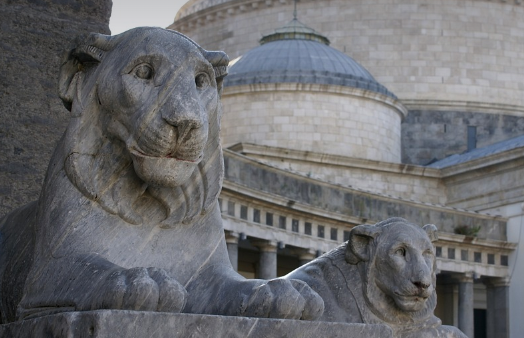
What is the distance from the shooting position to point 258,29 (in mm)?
57969

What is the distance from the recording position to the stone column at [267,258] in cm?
3388

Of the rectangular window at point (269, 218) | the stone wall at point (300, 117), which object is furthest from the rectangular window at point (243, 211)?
the stone wall at point (300, 117)

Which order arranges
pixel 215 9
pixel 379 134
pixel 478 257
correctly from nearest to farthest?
pixel 478 257
pixel 379 134
pixel 215 9

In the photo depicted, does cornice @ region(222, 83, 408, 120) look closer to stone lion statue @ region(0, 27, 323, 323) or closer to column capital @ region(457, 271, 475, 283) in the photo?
column capital @ region(457, 271, 475, 283)

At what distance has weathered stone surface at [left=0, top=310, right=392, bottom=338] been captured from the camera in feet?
13.4

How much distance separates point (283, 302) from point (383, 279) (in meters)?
1.84

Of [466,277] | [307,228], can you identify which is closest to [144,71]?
[307,228]

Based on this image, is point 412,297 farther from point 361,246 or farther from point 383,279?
point 361,246

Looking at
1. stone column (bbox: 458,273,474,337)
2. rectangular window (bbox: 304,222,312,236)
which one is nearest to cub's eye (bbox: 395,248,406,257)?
rectangular window (bbox: 304,222,312,236)

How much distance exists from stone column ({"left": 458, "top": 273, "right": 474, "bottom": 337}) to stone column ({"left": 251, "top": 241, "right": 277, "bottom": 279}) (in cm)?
769

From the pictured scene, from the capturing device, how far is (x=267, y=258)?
34031 mm

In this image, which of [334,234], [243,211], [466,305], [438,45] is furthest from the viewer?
[438,45]

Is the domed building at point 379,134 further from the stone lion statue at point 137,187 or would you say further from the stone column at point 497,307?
the stone lion statue at point 137,187

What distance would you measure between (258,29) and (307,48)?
35.4ft
